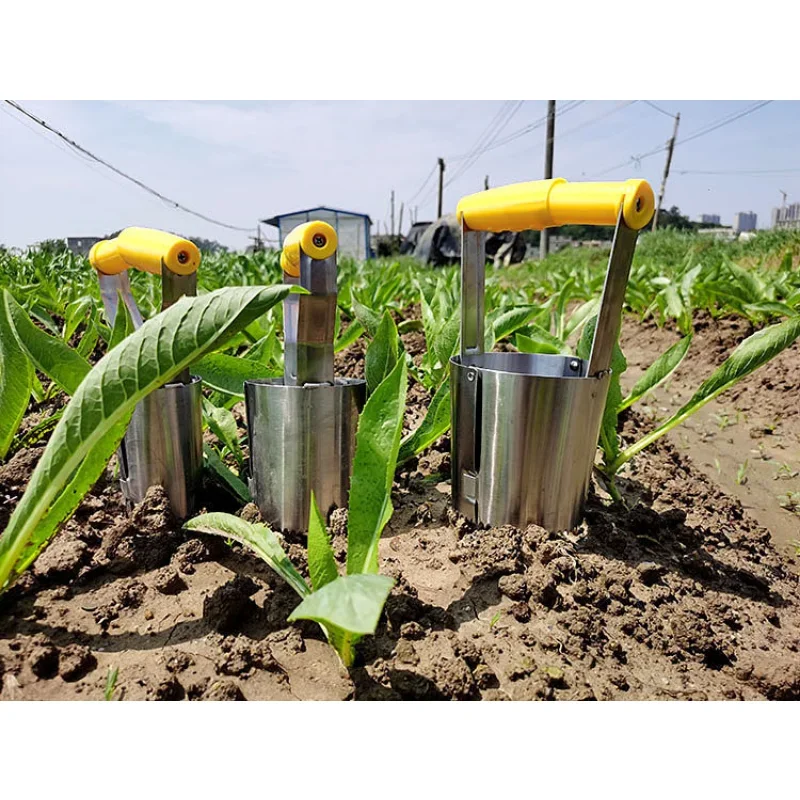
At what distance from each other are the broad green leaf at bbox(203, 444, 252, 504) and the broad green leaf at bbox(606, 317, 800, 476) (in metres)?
0.77

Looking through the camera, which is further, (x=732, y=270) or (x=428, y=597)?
(x=732, y=270)

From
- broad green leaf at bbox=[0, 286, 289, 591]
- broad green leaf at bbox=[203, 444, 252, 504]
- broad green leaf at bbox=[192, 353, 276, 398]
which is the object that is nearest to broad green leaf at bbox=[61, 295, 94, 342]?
broad green leaf at bbox=[192, 353, 276, 398]

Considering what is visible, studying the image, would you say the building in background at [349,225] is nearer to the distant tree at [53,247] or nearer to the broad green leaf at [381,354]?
the distant tree at [53,247]

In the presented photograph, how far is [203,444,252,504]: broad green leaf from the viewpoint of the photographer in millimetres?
1167

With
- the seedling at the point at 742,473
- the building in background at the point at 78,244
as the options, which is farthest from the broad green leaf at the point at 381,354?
the building in background at the point at 78,244

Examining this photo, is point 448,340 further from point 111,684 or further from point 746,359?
→ point 111,684

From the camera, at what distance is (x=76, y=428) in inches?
29.1

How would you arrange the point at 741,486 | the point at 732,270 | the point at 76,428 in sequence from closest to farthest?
the point at 76,428, the point at 741,486, the point at 732,270

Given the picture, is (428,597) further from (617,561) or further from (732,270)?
(732,270)

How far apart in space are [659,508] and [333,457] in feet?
2.49

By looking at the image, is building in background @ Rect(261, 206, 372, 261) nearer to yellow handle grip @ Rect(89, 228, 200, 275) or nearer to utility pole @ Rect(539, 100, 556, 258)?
utility pole @ Rect(539, 100, 556, 258)

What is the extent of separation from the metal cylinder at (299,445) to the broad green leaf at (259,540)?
212mm

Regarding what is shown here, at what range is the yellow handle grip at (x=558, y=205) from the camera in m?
0.88

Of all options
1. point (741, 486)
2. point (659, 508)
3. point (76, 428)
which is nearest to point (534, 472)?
point (659, 508)
